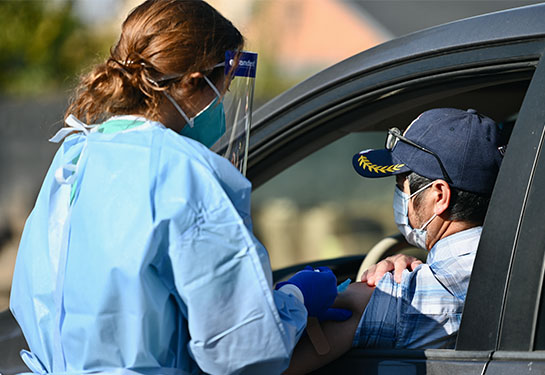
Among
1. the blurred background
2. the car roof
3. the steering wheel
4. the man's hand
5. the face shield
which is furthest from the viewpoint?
the blurred background

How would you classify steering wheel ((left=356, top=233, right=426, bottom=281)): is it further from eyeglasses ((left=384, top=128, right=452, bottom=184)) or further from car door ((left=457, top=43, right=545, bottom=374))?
car door ((left=457, top=43, right=545, bottom=374))

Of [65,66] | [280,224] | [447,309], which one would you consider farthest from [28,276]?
[65,66]

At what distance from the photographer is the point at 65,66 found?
424 inches

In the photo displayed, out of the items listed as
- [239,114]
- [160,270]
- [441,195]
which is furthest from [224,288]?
[441,195]

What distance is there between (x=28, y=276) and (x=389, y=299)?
840mm

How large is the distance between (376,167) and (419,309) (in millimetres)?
430

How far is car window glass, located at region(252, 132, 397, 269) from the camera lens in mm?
8164

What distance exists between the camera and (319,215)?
8508 millimetres

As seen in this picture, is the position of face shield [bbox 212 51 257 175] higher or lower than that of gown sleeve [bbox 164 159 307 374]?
higher

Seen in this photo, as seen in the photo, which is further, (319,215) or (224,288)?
(319,215)

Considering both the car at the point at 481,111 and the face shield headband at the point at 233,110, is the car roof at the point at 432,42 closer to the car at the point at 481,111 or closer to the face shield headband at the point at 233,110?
the car at the point at 481,111

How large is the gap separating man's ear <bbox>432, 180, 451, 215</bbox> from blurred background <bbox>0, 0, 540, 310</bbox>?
437 cm

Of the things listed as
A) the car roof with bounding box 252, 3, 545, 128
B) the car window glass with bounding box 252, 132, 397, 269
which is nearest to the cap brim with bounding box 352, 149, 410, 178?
the car roof with bounding box 252, 3, 545, 128

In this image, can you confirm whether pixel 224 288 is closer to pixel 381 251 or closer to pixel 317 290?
pixel 317 290
